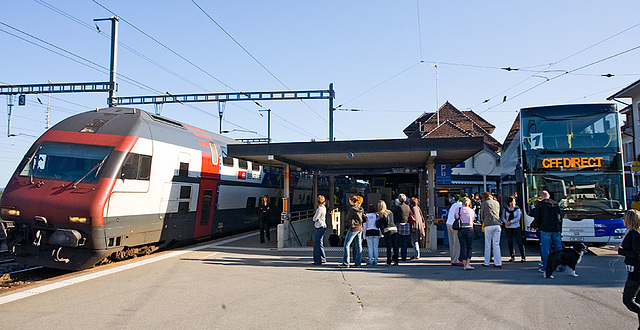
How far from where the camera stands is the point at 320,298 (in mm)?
7277

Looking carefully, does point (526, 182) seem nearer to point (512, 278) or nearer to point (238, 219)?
point (512, 278)

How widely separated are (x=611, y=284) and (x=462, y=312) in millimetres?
3497

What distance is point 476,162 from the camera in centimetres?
1541

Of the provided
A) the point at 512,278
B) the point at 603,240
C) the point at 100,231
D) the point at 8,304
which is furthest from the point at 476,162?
the point at 8,304

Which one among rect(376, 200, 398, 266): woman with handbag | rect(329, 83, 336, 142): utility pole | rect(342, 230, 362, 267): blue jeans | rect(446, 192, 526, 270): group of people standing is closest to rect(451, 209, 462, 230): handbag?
rect(446, 192, 526, 270): group of people standing

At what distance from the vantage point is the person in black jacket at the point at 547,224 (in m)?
9.12

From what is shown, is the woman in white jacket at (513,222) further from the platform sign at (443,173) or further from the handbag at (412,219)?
the platform sign at (443,173)

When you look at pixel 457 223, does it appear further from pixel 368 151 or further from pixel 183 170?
pixel 183 170

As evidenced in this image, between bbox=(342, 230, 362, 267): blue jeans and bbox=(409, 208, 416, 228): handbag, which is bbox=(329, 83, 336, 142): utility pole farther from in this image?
bbox=(342, 230, 362, 267): blue jeans

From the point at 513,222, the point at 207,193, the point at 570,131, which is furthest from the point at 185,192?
the point at 570,131

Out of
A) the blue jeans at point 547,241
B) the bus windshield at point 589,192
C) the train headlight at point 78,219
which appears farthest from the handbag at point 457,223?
the train headlight at point 78,219

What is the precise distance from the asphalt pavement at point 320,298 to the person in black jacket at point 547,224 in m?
0.64

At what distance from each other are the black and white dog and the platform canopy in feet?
13.4

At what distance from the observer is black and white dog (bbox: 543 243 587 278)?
8422 millimetres
